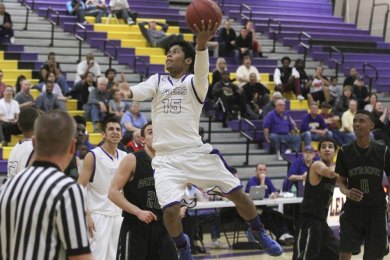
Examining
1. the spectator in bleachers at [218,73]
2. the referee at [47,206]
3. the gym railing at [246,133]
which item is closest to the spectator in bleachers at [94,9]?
the spectator in bleachers at [218,73]

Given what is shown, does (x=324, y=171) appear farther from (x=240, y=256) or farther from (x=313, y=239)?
(x=240, y=256)

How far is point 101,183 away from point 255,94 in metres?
10.3

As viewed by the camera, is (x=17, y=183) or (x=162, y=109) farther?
(x=162, y=109)

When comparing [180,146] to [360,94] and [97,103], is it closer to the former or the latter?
[97,103]

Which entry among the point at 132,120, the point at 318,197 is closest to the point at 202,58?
the point at 318,197

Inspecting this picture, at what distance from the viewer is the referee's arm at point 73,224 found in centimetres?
394

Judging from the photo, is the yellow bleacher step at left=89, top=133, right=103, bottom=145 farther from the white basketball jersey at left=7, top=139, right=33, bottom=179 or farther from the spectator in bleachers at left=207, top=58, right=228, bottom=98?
the white basketball jersey at left=7, top=139, right=33, bottom=179

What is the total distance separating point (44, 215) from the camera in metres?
3.94

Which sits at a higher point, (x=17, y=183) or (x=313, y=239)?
(x=17, y=183)

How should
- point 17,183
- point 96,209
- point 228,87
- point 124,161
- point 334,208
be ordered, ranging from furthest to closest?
1. point 228,87
2. point 334,208
3. point 96,209
4. point 124,161
5. point 17,183

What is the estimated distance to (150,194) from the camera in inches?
289

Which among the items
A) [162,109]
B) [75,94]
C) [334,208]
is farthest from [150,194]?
[75,94]

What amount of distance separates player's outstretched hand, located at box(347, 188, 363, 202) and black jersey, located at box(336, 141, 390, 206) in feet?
0.47

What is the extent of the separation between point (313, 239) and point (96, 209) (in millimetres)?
2560
